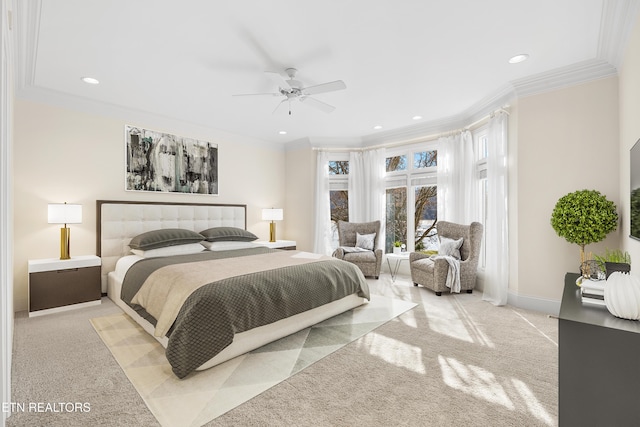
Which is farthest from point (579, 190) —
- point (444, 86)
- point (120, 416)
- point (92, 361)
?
point (92, 361)

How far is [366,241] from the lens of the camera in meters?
5.57

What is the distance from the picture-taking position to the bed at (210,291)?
7.33 ft

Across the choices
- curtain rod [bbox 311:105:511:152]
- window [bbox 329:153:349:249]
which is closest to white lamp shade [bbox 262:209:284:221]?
window [bbox 329:153:349:249]

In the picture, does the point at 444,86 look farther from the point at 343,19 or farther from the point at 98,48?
the point at 98,48

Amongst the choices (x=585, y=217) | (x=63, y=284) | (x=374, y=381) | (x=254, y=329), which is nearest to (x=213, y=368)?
(x=254, y=329)

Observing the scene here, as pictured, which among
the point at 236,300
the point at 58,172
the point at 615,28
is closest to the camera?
the point at 236,300

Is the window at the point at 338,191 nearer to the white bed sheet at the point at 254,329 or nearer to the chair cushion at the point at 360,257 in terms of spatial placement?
the chair cushion at the point at 360,257

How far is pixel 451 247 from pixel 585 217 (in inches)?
71.4

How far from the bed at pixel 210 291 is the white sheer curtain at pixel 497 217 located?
171 cm

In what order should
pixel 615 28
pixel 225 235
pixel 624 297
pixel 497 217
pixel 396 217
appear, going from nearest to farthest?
pixel 624 297
pixel 615 28
pixel 497 217
pixel 225 235
pixel 396 217

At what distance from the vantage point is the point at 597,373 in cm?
133

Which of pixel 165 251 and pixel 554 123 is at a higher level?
pixel 554 123

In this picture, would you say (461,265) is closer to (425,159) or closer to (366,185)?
(425,159)

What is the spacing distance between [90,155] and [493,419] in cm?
506
